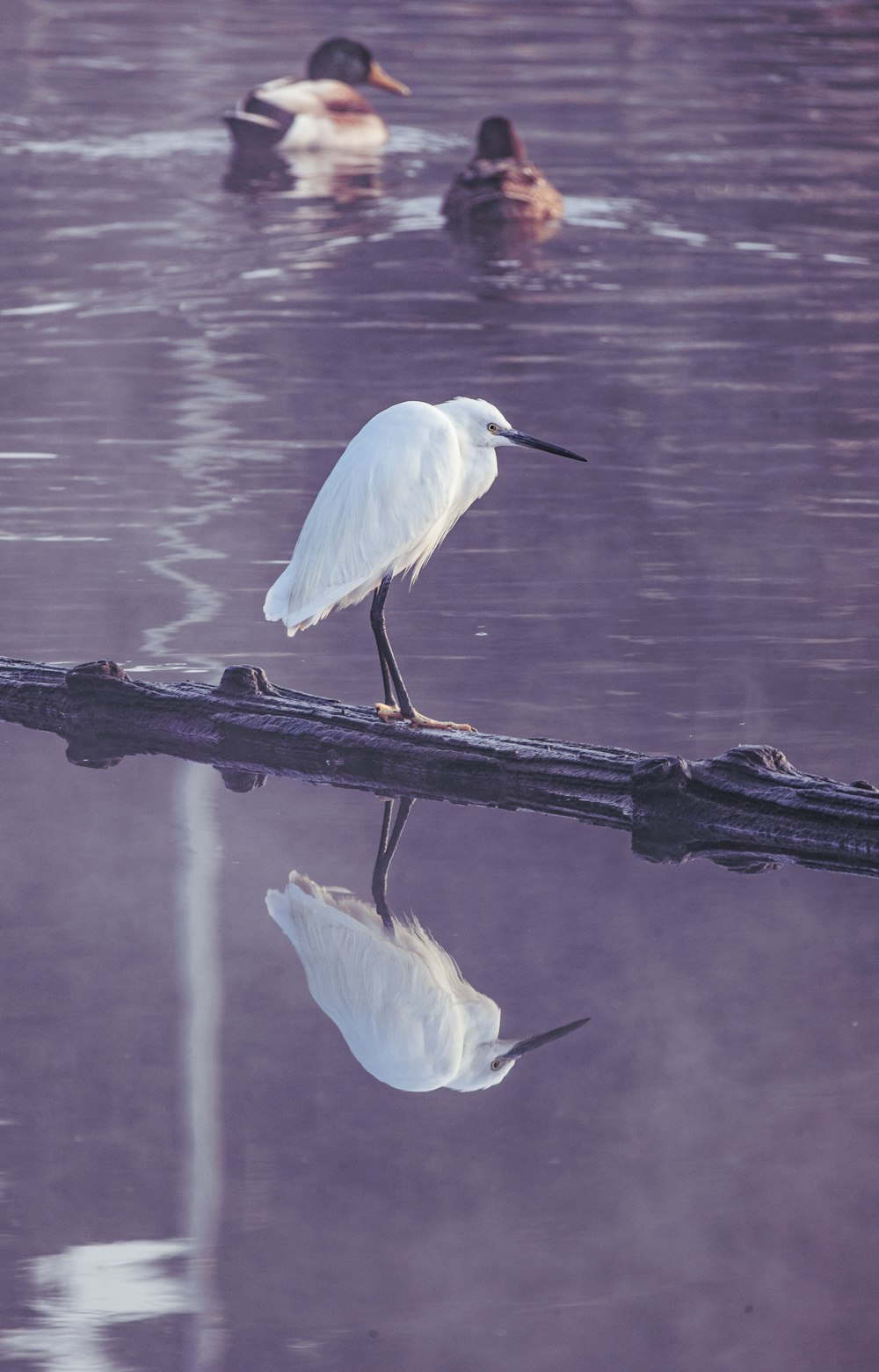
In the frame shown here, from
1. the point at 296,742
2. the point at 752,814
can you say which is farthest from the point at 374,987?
the point at 296,742

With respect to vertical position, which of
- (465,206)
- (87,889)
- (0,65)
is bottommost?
(87,889)

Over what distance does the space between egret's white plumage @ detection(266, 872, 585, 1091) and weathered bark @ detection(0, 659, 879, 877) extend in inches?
29.2

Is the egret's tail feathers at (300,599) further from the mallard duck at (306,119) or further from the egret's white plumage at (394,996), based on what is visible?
the mallard duck at (306,119)

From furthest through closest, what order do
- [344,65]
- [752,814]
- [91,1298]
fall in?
1. [344,65]
2. [752,814]
3. [91,1298]

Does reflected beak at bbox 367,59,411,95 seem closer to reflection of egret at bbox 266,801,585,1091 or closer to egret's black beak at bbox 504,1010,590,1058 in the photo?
reflection of egret at bbox 266,801,585,1091

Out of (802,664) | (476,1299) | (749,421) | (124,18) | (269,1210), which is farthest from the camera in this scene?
(124,18)

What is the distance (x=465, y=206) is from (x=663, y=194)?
107 inches

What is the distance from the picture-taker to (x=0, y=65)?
99.0 ft

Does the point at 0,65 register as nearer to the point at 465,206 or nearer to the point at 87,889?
the point at 465,206

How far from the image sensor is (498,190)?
63.0ft

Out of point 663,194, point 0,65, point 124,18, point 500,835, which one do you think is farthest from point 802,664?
point 124,18

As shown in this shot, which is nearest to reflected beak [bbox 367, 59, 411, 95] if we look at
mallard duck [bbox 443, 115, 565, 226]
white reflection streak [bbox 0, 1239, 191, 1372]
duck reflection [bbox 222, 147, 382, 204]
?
duck reflection [bbox 222, 147, 382, 204]

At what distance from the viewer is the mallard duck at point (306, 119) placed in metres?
23.6

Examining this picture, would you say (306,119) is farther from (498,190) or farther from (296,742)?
(296,742)
